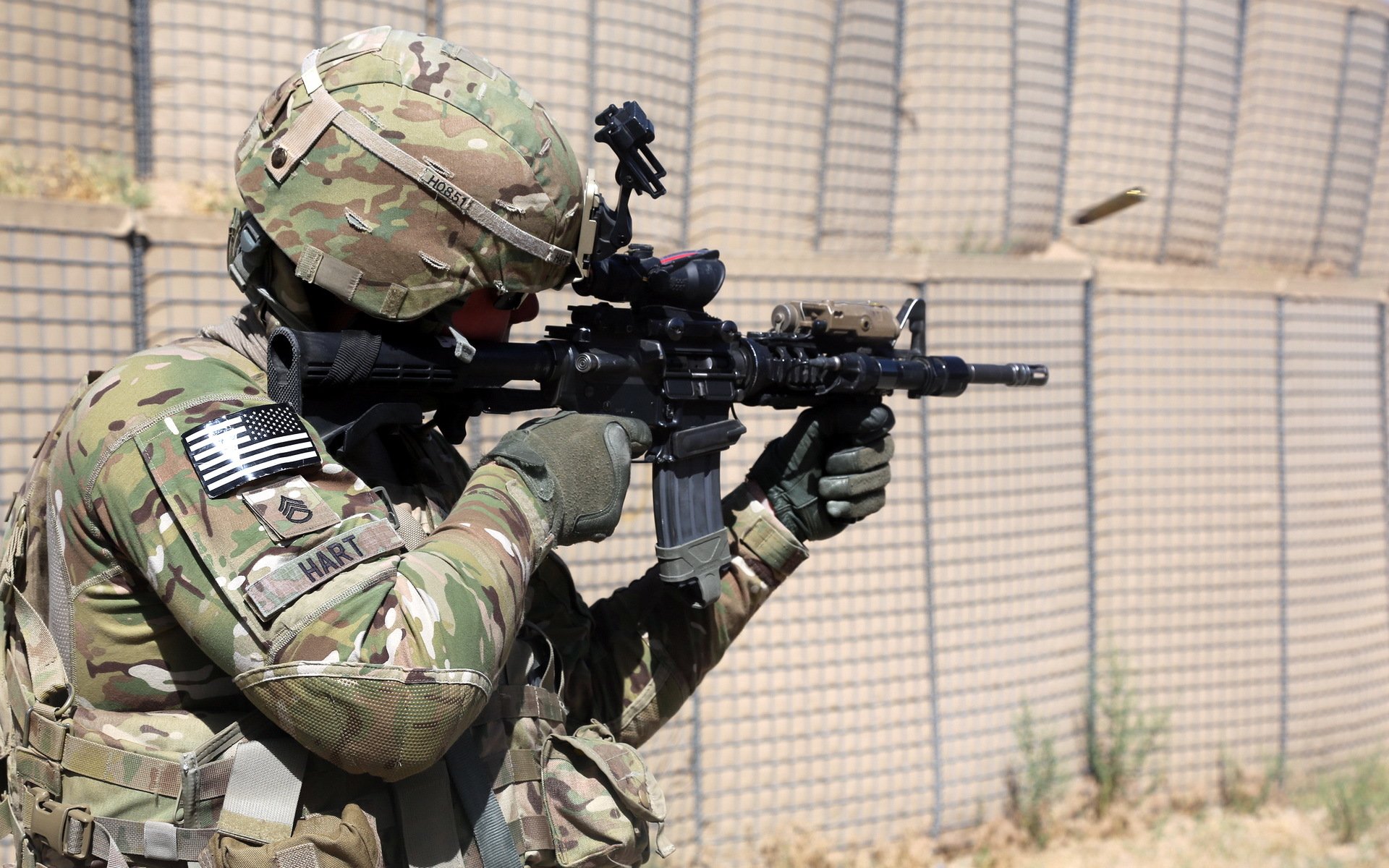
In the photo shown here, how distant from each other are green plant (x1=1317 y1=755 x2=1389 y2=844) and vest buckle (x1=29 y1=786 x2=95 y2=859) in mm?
5294

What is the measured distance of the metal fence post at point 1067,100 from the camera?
553cm

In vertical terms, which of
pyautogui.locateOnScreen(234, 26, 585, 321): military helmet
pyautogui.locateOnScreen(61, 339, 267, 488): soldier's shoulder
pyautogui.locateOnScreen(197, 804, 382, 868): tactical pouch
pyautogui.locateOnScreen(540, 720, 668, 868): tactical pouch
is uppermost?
pyautogui.locateOnScreen(234, 26, 585, 321): military helmet

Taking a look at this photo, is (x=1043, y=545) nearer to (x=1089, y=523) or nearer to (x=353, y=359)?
(x=1089, y=523)

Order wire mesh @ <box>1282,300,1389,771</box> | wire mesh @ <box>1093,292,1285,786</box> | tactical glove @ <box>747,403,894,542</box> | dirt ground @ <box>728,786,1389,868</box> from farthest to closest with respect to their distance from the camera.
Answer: wire mesh @ <box>1282,300,1389,771</box>
wire mesh @ <box>1093,292,1285,786</box>
dirt ground @ <box>728,786,1389,868</box>
tactical glove @ <box>747,403,894,542</box>

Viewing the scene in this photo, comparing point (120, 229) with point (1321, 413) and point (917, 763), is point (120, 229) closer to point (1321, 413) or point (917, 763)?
point (917, 763)

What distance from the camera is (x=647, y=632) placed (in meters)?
2.32

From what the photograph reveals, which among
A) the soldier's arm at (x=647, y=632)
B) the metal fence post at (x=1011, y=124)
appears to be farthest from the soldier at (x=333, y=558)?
the metal fence post at (x=1011, y=124)

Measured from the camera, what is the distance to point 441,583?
4.83 ft

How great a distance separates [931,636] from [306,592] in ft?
12.2

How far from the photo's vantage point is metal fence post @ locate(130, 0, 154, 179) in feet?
13.2

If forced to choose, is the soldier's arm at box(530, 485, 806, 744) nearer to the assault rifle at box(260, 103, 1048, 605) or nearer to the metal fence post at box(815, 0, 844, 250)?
the assault rifle at box(260, 103, 1048, 605)

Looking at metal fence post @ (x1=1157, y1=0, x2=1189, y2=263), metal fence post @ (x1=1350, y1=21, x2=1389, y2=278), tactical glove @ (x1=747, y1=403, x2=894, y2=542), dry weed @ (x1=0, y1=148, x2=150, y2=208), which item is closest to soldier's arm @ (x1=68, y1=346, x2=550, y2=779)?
tactical glove @ (x1=747, y1=403, x2=894, y2=542)

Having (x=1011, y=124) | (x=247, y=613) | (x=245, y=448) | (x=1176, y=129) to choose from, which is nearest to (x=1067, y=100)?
(x=1011, y=124)

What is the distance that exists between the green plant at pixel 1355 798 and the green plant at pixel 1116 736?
0.90m
